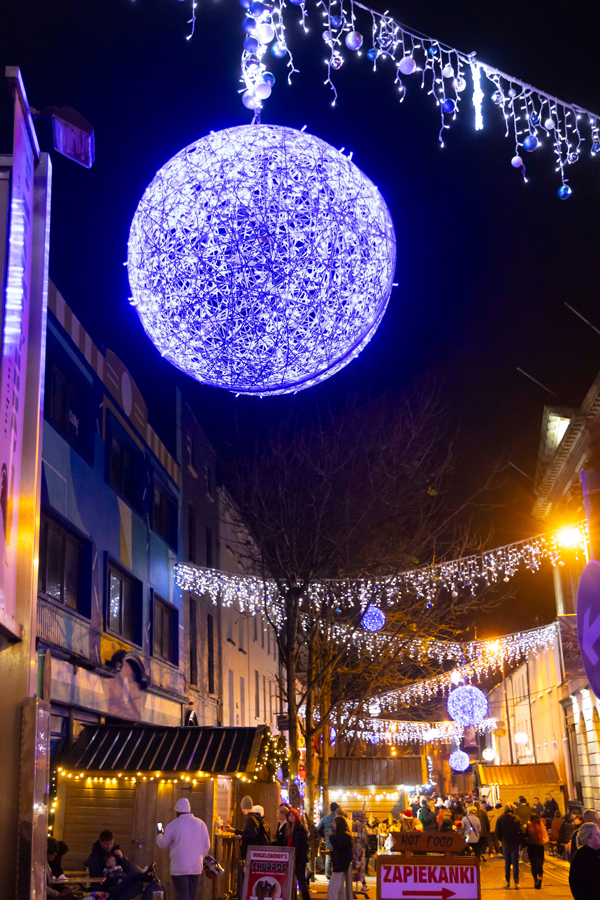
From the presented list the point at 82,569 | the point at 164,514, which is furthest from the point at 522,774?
the point at 82,569

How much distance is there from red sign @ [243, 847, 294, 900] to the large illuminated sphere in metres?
7.36

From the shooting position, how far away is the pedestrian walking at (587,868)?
24.1 ft

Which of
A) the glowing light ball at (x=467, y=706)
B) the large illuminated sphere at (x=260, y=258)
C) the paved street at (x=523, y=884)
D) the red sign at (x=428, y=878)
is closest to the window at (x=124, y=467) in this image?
the paved street at (x=523, y=884)

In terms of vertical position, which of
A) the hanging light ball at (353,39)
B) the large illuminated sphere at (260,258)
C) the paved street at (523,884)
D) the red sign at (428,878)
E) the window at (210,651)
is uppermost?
the hanging light ball at (353,39)

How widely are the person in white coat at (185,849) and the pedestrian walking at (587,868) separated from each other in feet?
16.2

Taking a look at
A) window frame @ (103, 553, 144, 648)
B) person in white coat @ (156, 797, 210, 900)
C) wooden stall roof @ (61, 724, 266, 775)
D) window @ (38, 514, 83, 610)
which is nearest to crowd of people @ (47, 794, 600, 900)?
person in white coat @ (156, 797, 210, 900)

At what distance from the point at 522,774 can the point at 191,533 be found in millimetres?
14938

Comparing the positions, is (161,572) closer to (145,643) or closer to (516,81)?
(145,643)

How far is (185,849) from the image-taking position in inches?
424

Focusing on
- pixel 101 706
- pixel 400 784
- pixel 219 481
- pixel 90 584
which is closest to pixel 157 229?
pixel 90 584

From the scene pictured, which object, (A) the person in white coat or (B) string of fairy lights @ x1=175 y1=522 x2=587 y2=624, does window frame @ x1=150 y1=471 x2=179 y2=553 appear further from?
(A) the person in white coat

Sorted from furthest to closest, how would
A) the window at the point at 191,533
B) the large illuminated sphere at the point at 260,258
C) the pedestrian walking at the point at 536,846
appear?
the window at the point at 191,533 → the pedestrian walking at the point at 536,846 → the large illuminated sphere at the point at 260,258

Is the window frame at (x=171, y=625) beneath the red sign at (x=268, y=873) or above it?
above

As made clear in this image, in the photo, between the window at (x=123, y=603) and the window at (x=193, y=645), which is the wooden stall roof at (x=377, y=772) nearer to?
the window at (x=193, y=645)
